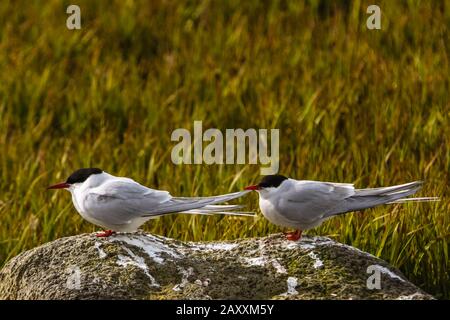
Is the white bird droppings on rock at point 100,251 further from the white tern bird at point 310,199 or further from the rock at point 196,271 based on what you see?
the white tern bird at point 310,199

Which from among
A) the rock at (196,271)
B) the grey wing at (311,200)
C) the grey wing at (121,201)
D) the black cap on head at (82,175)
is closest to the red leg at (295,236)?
the rock at (196,271)

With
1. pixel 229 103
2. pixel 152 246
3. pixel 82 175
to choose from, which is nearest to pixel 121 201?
pixel 82 175

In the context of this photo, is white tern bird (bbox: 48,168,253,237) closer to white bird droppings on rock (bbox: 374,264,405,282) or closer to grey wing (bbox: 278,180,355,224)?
grey wing (bbox: 278,180,355,224)

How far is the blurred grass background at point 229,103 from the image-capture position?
16.7ft

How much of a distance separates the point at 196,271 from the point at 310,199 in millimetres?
521

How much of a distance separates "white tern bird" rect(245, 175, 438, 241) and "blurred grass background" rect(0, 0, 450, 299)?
55cm

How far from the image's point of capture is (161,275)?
13.3ft

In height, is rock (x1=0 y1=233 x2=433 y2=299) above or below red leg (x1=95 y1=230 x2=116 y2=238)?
below

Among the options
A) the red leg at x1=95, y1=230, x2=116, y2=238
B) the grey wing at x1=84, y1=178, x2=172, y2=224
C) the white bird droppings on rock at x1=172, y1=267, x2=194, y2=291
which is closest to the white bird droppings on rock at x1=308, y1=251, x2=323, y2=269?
the white bird droppings on rock at x1=172, y1=267, x2=194, y2=291

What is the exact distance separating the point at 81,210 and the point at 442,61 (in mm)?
3806

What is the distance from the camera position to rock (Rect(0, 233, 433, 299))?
13.1 ft

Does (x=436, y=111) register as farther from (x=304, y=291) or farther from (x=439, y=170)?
(x=304, y=291)

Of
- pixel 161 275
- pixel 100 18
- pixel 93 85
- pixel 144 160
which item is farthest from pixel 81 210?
pixel 100 18

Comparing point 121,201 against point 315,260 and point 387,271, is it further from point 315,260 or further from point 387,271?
point 387,271
